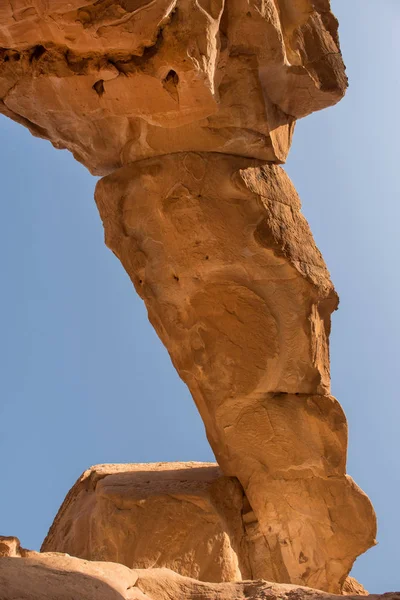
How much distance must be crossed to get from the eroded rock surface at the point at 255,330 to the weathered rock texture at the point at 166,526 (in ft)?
0.69

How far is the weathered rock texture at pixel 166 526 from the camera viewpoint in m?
4.66

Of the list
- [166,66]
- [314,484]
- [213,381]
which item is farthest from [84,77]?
[314,484]

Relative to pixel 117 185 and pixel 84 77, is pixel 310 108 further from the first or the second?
pixel 84 77

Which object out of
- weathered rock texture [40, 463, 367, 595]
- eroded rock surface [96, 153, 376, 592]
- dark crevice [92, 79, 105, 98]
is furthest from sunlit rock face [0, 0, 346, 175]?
weathered rock texture [40, 463, 367, 595]

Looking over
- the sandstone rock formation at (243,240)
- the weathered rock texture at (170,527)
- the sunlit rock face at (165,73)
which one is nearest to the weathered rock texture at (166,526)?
the weathered rock texture at (170,527)

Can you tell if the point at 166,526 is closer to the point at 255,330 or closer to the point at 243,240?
the point at 255,330

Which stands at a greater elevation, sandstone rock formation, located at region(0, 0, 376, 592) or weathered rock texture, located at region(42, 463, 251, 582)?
sandstone rock formation, located at region(0, 0, 376, 592)

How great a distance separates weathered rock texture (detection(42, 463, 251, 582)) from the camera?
15.3 ft

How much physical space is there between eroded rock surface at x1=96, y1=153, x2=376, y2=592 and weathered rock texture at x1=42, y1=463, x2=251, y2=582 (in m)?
0.21

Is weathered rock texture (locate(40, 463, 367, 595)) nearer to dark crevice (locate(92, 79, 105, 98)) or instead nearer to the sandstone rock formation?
the sandstone rock formation

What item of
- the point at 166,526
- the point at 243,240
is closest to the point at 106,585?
the point at 166,526

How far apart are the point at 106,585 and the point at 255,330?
245cm

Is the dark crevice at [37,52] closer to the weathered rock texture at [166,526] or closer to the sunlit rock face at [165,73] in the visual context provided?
the sunlit rock face at [165,73]

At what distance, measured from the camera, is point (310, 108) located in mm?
4832
